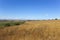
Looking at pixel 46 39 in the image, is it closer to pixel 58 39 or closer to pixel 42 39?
pixel 42 39

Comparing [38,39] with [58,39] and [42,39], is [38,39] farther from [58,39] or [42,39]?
[58,39]

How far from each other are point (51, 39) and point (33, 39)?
1440mm

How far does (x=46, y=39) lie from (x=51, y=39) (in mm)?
399

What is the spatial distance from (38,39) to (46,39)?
0.65 m

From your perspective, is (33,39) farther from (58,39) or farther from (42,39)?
(58,39)

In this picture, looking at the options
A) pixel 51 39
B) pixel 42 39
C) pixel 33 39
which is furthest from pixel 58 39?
pixel 33 39

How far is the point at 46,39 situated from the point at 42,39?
0.35 m

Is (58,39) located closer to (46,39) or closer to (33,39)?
(46,39)

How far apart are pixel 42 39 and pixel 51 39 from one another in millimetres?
745

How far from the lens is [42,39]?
9.61 metres

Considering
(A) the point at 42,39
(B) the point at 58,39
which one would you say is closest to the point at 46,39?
(A) the point at 42,39

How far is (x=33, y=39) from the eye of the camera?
9.59 meters

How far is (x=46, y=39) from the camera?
944 cm

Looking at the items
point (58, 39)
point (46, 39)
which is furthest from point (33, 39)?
point (58, 39)
